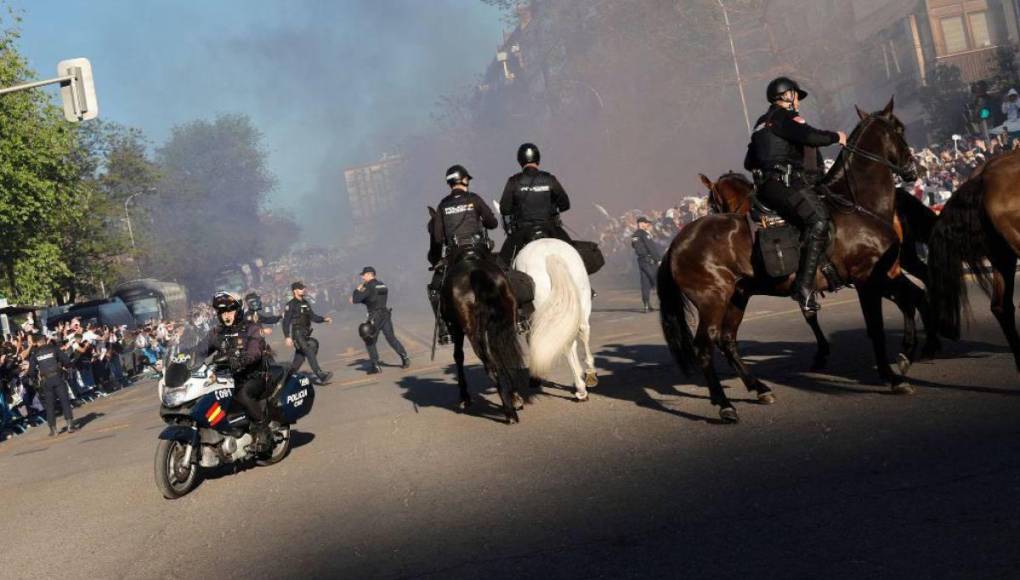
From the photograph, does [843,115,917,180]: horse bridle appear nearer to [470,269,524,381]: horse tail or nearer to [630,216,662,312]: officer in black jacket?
[470,269,524,381]: horse tail

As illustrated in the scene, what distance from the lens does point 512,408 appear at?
1016 centimetres

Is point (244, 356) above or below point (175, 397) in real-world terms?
above

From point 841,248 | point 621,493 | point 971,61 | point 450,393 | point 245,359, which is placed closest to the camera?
point 621,493

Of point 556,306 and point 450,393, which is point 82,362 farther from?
point 556,306

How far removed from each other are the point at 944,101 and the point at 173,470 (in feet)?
118

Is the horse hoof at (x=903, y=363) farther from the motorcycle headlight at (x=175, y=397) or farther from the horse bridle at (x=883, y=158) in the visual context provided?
the motorcycle headlight at (x=175, y=397)

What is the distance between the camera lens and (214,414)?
9.67 metres

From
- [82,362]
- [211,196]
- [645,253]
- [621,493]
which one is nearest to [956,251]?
[621,493]

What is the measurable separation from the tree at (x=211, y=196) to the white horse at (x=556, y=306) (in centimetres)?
8180

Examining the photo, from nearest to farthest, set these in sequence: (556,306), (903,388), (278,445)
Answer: (903,388)
(278,445)
(556,306)

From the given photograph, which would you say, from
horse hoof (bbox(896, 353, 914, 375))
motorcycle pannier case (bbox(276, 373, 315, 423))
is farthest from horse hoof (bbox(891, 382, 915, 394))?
motorcycle pannier case (bbox(276, 373, 315, 423))

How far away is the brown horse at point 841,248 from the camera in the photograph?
8633 millimetres

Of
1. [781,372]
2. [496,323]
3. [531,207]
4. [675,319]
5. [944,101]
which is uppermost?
[944,101]

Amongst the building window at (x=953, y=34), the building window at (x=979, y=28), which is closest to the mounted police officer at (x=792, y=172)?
the building window at (x=953, y=34)
